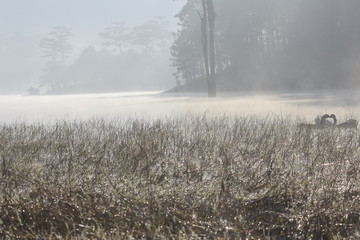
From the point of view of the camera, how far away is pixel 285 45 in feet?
152

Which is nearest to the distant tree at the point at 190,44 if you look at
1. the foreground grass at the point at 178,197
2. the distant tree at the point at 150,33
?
the foreground grass at the point at 178,197

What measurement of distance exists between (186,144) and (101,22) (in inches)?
7235

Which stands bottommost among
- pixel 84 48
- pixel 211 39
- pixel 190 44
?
pixel 211 39

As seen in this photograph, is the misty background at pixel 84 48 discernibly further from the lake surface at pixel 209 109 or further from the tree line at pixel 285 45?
the lake surface at pixel 209 109

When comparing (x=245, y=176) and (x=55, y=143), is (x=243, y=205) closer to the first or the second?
(x=245, y=176)

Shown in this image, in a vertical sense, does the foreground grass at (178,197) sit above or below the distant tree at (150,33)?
below


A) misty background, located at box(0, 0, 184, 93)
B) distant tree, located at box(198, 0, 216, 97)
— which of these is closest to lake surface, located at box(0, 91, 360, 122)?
distant tree, located at box(198, 0, 216, 97)

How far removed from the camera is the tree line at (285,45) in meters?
39.6

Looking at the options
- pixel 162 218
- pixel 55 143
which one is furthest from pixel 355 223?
pixel 55 143

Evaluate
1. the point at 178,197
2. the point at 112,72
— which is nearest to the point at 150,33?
the point at 112,72

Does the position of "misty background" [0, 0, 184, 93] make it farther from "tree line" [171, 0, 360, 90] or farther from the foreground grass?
the foreground grass

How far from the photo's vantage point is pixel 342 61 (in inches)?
1565

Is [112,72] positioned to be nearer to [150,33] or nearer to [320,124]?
[150,33]

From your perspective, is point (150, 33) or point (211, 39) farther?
point (150, 33)
